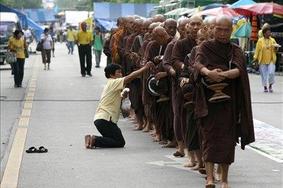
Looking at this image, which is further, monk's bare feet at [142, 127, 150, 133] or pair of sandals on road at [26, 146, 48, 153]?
monk's bare feet at [142, 127, 150, 133]

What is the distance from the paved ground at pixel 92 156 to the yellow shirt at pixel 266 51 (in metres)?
2.20

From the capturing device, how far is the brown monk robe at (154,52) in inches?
390

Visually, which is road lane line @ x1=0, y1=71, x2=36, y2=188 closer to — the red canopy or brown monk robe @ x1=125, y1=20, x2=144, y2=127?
brown monk robe @ x1=125, y1=20, x2=144, y2=127

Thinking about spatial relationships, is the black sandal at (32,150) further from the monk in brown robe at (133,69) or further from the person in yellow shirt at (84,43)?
the person in yellow shirt at (84,43)

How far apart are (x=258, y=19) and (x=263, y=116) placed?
43.7ft

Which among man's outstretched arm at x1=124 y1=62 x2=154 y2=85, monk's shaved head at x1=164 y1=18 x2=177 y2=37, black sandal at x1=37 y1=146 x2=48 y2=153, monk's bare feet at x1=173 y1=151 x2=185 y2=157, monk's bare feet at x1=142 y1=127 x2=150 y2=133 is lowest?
monk's bare feet at x1=142 y1=127 x2=150 y2=133

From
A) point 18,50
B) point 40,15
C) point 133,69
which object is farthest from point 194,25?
point 40,15

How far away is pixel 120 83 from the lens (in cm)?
1002

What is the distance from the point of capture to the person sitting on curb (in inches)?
397

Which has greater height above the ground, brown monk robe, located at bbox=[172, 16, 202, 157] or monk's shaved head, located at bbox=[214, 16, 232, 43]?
monk's shaved head, located at bbox=[214, 16, 232, 43]

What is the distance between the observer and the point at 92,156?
958 cm

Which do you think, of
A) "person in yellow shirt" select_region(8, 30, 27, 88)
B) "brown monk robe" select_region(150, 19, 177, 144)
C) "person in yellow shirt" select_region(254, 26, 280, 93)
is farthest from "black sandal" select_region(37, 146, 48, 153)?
"person in yellow shirt" select_region(8, 30, 27, 88)

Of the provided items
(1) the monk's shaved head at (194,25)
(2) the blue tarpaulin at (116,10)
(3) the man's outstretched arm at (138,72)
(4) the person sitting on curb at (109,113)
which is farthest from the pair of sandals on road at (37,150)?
(2) the blue tarpaulin at (116,10)

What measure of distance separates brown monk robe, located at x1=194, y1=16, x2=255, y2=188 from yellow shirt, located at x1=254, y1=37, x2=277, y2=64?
1123 cm
